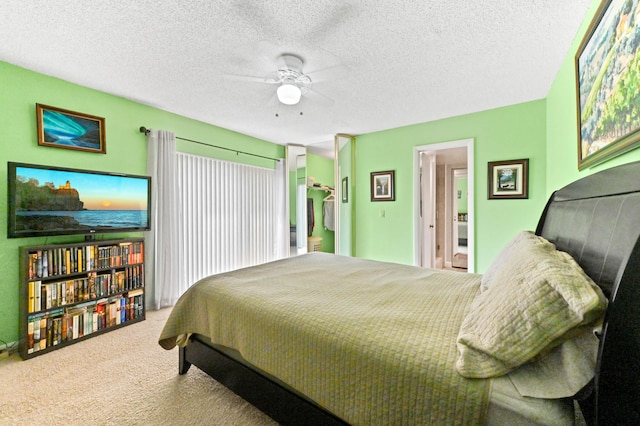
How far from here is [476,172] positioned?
10.5 feet

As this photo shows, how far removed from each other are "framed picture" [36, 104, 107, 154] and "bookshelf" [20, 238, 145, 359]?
36.4 inches

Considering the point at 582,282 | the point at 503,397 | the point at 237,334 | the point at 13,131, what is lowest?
the point at 237,334

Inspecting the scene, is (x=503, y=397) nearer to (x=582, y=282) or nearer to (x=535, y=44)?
(x=582, y=282)

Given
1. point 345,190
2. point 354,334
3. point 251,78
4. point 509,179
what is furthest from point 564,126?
point 345,190

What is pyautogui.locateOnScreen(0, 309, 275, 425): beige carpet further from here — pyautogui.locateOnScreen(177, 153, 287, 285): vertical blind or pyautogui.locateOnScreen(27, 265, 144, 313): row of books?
pyautogui.locateOnScreen(177, 153, 287, 285): vertical blind

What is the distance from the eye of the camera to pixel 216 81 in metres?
2.39

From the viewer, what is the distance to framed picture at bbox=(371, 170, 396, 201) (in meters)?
3.79

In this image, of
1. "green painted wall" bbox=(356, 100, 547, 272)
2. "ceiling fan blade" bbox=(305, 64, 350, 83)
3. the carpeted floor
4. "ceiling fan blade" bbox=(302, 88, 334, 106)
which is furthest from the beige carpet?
"green painted wall" bbox=(356, 100, 547, 272)

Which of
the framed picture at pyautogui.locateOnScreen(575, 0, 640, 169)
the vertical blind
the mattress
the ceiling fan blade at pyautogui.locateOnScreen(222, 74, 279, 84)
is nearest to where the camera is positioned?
the mattress

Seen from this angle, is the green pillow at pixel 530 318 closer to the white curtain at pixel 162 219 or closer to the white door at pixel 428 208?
the white door at pixel 428 208

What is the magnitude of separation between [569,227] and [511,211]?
1.93 metres

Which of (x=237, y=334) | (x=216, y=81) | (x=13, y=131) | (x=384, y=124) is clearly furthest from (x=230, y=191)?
(x=237, y=334)

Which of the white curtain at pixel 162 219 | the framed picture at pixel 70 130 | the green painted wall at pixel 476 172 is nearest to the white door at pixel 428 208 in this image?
the green painted wall at pixel 476 172

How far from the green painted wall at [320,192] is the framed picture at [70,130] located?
350cm
